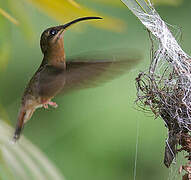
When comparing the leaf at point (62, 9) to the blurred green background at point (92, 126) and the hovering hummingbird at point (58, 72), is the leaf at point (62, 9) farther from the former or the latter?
→ the blurred green background at point (92, 126)

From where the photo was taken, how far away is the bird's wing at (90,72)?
3.61 feet

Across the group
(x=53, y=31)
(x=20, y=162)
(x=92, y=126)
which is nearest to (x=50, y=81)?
(x=53, y=31)

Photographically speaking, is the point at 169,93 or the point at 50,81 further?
the point at 50,81

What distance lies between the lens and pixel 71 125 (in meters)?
2.08

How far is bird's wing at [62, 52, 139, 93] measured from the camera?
3.61ft

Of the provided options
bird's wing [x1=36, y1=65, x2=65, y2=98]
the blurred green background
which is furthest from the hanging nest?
the blurred green background

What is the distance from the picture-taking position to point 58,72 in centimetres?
116

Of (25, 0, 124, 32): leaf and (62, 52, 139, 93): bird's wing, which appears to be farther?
(25, 0, 124, 32): leaf

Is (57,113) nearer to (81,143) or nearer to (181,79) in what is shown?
(81,143)

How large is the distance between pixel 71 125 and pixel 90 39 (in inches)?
17.1

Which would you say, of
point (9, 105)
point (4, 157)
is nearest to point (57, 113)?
point (9, 105)

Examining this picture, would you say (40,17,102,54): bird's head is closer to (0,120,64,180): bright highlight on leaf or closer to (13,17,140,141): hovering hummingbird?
(13,17,140,141): hovering hummingbird

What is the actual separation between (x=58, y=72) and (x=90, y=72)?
83 millimetres

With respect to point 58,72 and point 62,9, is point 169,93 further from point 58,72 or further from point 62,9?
point 62,9
